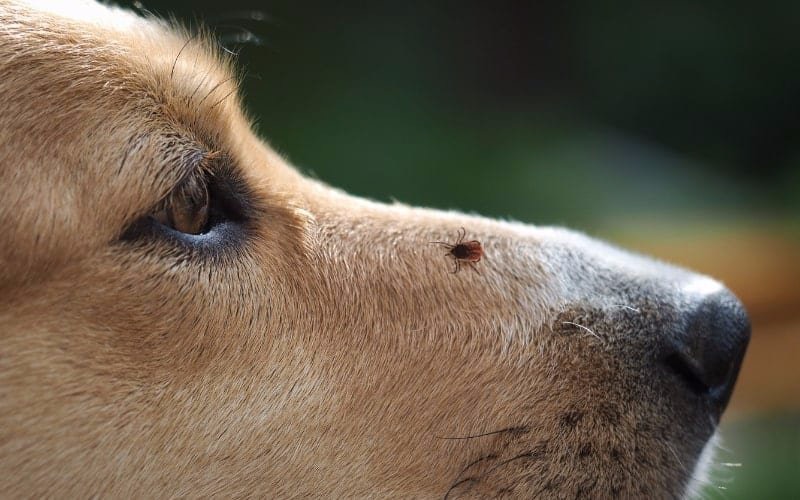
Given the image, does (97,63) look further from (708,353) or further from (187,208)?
(708,353)

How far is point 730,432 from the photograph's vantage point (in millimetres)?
6676

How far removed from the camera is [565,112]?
1150cm

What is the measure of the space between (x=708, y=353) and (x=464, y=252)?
93 cm

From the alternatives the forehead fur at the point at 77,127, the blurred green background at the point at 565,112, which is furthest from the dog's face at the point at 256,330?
the blurred green background at the point at 565,112

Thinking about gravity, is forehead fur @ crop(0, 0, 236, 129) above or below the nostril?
above

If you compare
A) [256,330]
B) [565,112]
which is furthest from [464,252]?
[565,112]

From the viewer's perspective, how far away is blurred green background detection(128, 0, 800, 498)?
896 centimetres

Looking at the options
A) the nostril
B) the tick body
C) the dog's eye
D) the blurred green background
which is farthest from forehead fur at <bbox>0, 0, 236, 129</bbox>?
the blurred green background

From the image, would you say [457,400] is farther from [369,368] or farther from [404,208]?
[404,208]

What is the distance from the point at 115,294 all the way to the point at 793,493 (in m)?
4.86

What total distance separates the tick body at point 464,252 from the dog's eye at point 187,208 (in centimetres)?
87

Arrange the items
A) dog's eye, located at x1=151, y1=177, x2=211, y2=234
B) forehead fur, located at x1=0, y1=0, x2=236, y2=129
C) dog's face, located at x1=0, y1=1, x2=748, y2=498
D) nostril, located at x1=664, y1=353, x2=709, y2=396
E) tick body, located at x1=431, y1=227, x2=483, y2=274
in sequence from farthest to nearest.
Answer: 1. tick body, located at x1=431, y1=227, x2=483, y2=274
2. nostril, located at x1=664, y1=353, x2=709, y2=396
3. dog's eye, located at x1=151, y1=177, x2=211, y2=234
4. forehead fur, located at x1=0, y1=0, x2=236, y2=129
5. dog's face, located at x1=0, y1=1, x2=748, y2=498

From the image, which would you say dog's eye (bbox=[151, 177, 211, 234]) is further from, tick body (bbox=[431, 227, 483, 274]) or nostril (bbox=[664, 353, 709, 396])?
nostril (bbox=[664, 353, 709, 396])

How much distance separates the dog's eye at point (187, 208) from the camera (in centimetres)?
287
